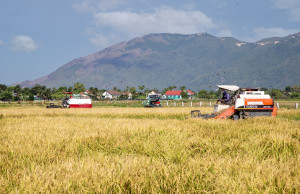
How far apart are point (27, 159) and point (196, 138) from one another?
4.29 metres

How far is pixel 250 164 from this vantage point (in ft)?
13.4

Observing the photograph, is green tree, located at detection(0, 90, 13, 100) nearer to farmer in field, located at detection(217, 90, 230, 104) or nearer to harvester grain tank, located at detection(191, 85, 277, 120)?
farmer in field, located at detection(217, 90, 230, 104)

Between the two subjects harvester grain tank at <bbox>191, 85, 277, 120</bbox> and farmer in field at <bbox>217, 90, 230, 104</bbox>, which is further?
farmer in field at <bbox>217, 90, 230, 104</bbox>

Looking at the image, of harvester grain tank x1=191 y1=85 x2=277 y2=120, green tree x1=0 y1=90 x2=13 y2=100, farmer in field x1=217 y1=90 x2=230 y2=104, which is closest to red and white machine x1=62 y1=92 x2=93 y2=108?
farmer in field x1=217 y1=90 x2=230 y2=104

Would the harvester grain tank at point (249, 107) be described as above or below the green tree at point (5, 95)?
below

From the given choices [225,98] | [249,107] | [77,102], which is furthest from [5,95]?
[249,107]

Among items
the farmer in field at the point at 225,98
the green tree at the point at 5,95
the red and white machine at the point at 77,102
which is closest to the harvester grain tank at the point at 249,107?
the farmer in field at the point at 225,98

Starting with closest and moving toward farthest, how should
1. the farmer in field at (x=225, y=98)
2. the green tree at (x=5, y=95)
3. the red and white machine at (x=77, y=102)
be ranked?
the farmer in field at (x=225, y=98) < the red and white machine at (x=77, y=102) < the green tree at (x=5, y=95)

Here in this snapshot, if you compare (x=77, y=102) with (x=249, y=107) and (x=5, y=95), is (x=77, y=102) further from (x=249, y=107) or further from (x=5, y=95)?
(x=5, y=95)

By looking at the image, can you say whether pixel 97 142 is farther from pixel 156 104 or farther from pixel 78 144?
pixel 156 104

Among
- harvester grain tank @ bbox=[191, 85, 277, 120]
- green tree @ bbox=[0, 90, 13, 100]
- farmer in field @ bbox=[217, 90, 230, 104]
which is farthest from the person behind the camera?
green tree @ bbox=[0, 90, 13, 100]

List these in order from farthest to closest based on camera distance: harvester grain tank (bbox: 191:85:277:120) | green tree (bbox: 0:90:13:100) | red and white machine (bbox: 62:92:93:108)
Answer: green tree (bbox: 0:90:13:100)
red and white machine (bbox: 62:92:93:108)
harvester grain tank (bbox: 191:85:277:120)

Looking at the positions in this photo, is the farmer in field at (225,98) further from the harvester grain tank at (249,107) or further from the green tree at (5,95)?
the green tree at (5,95)

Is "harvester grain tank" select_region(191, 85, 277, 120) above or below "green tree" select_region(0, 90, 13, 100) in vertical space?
below
